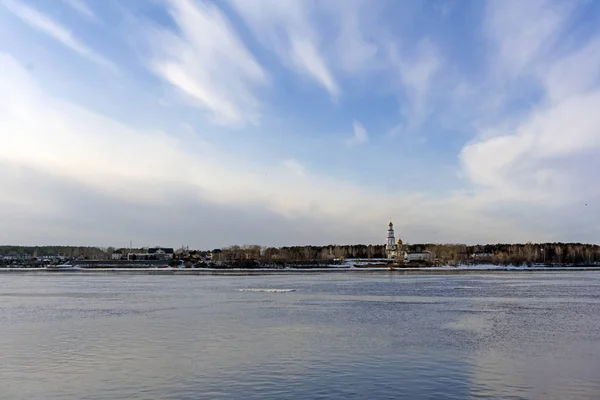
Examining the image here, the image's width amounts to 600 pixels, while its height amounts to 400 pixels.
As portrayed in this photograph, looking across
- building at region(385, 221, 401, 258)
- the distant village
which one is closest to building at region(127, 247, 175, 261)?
the distant village

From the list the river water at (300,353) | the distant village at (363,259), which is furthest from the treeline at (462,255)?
the river water at (300,353)

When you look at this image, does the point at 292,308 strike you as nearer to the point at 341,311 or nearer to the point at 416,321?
the point at 341,311

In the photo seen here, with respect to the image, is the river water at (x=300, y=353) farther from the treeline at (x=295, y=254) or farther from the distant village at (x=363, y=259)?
the treeline at (x=295, y=254)

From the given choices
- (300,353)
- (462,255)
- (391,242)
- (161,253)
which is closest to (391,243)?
(391,242)

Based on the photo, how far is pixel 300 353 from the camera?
50.8 feet

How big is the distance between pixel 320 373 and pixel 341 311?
1339 centimetres

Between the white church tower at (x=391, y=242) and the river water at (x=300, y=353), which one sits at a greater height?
the white church tower at (x=391, y=242)

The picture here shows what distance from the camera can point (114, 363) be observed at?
1423 cm

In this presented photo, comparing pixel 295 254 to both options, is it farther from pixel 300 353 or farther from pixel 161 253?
pixel 300 353

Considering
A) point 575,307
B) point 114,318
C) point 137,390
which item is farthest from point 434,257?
point 137,390

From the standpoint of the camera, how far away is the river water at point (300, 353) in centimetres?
1162

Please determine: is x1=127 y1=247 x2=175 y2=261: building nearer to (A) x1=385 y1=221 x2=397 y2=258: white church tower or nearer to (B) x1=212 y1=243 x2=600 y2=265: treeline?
(B) x1=212 y1=243 x2=600 y2=265: treeline

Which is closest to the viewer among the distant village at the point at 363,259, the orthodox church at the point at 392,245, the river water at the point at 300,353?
the river water at the point at 300,353

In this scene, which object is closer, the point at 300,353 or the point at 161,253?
the point at 300,353
